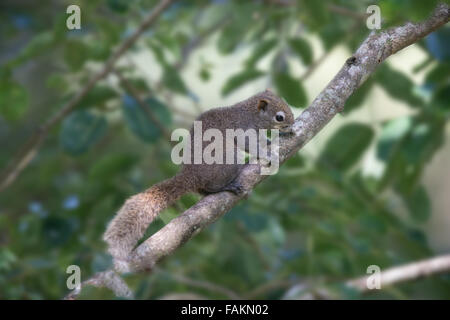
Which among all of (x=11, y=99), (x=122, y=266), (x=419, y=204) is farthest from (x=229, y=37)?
(x=122, y=266)

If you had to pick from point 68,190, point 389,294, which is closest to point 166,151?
point 68,190

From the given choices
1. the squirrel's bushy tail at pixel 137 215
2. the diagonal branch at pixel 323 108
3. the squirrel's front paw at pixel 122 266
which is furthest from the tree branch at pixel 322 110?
the squirrel's bushy tail at pixel 137 215

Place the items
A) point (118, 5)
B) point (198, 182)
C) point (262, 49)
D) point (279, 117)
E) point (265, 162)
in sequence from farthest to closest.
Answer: point (262, 49) → point (118, 5) → point (279, 117) → point (198, 182) → point (265, 162)

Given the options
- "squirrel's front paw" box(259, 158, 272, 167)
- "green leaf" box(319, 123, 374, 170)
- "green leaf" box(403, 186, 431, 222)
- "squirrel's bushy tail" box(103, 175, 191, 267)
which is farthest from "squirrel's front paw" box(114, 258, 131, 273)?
"green leaf" box(403, 186, 431, 222)

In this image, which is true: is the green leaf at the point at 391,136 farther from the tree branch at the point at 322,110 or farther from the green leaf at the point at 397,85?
the tree branch at the point at 322,110

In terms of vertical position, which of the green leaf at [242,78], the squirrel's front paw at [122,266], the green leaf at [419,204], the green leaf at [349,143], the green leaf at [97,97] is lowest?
the squirrel's front paw at [122,266]

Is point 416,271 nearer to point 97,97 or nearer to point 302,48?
point 302,48

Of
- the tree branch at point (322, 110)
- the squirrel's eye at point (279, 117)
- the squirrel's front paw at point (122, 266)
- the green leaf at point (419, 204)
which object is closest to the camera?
the squirrel's front paw at point (122, 266)
